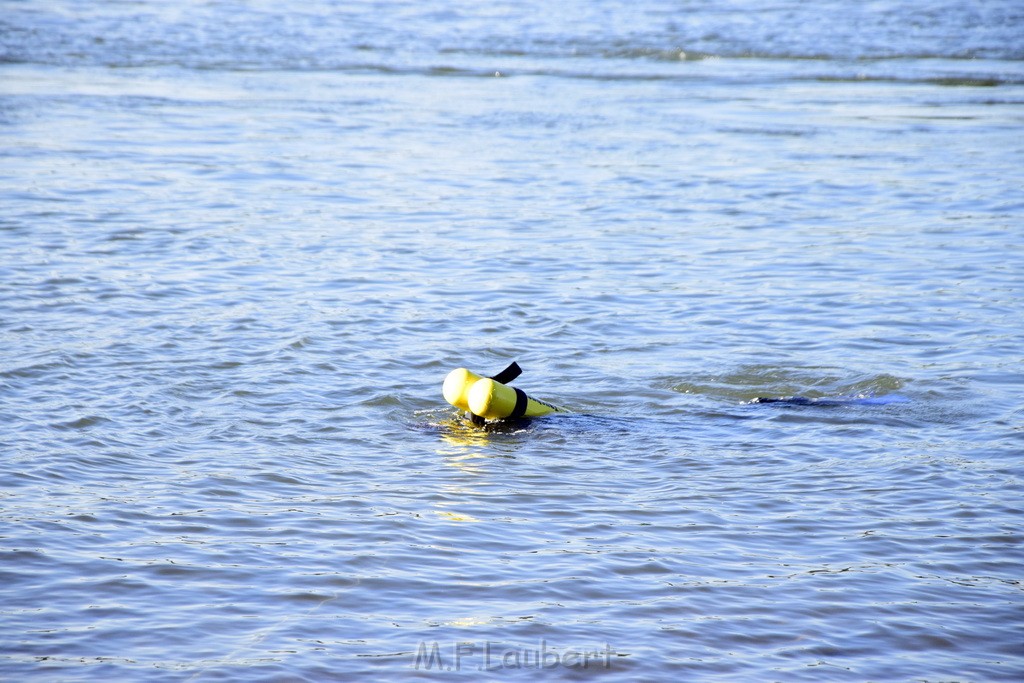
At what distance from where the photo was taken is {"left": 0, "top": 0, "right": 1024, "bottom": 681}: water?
469 cm

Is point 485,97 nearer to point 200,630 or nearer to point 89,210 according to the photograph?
point 89,210

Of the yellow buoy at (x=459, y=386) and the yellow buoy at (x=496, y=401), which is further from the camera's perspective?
the yellow buoy at (x=459, y=386)

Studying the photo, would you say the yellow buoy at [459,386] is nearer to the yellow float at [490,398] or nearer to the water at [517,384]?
the yellow float at [490,398]

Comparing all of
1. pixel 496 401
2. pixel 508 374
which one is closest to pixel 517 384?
pixel 508 374

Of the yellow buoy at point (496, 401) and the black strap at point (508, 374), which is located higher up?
the black strap at point (508, 374)

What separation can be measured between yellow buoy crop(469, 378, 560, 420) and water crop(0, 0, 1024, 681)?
6.4 inches

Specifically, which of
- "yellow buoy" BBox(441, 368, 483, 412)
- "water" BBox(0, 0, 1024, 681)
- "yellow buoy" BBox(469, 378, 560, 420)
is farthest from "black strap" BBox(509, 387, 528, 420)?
"yellow buoy" BBox(441, 368, 483, 412)

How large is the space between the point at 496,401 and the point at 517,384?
41.1 inches

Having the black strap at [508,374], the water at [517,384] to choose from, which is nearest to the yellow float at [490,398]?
the black strap at [508,374]

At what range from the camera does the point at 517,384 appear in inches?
310

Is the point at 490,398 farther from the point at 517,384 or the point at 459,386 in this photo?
the point at 517,384

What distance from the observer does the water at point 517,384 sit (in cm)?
469

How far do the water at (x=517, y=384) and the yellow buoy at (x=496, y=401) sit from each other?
163 mm

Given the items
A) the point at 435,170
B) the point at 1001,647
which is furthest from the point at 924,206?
the point at 1001,647
